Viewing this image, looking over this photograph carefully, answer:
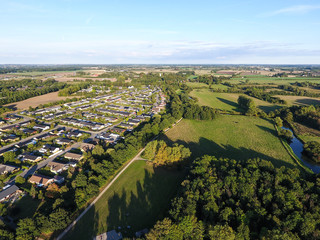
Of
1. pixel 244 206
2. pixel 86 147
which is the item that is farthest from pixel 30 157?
pixel 244 206

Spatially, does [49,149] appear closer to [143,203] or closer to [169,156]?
[143,203]

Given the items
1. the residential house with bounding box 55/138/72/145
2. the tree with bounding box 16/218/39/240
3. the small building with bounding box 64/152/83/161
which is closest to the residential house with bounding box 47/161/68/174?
the small building with bounding box 64/152/83/161

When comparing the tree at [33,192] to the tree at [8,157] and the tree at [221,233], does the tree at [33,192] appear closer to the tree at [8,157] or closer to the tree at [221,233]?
the tree at [8,157]

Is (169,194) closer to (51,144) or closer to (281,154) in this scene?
(281,154)

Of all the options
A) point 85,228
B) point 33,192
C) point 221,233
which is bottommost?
point 85,228

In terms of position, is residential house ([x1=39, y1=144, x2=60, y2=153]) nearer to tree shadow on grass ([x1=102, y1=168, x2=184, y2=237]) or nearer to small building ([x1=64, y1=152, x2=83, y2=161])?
small building ([x1=64, y1=152, x2=83, y2=161])

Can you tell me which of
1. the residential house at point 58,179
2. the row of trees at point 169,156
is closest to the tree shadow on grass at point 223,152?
the row of trees at point 169,156
